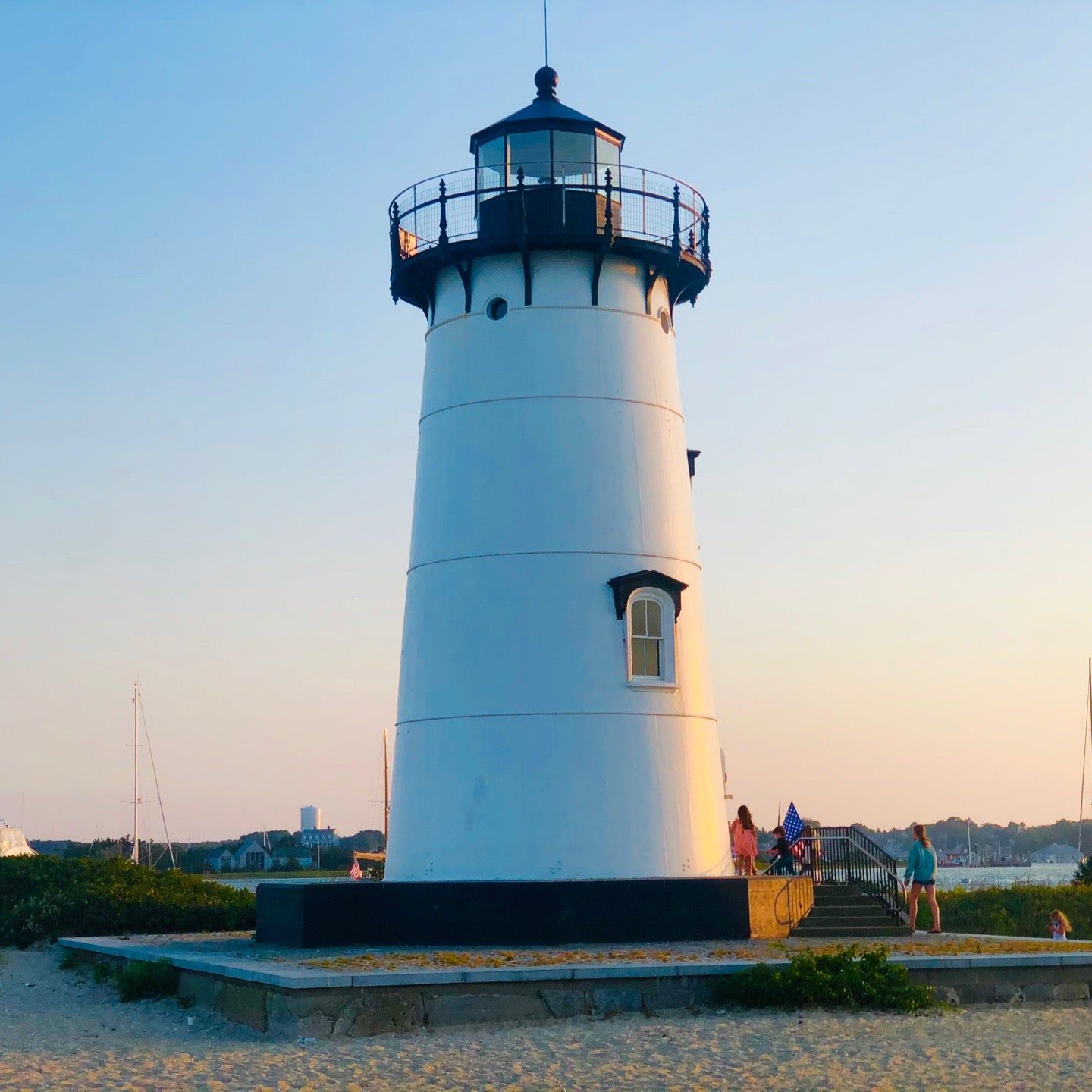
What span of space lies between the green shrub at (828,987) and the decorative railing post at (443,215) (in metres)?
10.8

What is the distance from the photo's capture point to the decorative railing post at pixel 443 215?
70.5 ft

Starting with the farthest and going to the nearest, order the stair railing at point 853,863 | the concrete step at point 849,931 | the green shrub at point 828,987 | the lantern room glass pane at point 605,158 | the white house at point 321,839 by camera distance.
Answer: the white house at point 321,839 < the lantern room glass pane at point 605,158 < the stair railing at point 853,863 < the concrete step at point 849,931 < the green shrub at point 828,987

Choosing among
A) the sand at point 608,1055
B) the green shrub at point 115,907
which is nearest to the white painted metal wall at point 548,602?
the green shrub at point 115,907

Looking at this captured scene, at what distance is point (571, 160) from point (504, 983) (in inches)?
464

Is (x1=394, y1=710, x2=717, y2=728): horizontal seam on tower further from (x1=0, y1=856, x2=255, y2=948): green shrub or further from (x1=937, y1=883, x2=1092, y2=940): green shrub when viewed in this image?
(x1=937, y1=883, x2=1092, y2=940): green shrub

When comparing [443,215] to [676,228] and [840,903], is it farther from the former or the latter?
[840,903]

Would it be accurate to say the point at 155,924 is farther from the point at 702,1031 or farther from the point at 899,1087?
the point at 899,1087

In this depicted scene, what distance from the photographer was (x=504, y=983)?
15.3m

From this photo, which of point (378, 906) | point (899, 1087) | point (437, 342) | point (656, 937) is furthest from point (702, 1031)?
point (437, 342)

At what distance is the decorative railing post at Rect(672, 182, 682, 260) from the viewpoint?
852 inches

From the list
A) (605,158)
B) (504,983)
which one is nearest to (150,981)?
(504,983)

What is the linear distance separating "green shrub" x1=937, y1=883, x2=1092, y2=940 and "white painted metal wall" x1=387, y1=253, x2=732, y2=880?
12788 mm

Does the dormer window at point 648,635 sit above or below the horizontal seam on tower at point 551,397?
below

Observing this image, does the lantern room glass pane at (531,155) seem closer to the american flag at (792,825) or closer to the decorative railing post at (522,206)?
the decorative railing post at (522,206)
